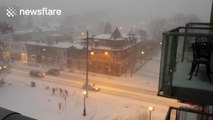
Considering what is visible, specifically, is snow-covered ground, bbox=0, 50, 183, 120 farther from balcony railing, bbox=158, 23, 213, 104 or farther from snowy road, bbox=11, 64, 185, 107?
balcony railing, bbox=158, 23, 213, 104

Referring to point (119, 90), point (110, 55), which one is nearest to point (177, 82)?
point (119, 90)

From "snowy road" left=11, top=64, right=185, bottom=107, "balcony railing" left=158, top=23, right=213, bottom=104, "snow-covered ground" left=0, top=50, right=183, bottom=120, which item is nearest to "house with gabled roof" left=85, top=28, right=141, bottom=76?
"snow-covered ground" left=0, top=50, right=183, bottom=120

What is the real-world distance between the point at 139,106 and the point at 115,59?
1346 cm

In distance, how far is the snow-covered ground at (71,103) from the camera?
2178 centimetres

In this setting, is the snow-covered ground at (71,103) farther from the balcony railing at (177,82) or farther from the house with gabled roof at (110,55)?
the balcony railing at (177,82)

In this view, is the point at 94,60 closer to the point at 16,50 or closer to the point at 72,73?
the point at 72,73

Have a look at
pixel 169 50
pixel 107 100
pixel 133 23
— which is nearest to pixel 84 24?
pixel 133 23

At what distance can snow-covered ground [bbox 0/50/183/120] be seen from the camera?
21.8 metres

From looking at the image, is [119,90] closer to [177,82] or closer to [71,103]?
[71,103]

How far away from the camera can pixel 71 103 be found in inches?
976

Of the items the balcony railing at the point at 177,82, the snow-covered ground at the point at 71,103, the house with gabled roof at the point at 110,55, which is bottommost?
the snow-covered ground at the point at 71,103

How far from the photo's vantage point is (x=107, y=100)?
25.5 metres

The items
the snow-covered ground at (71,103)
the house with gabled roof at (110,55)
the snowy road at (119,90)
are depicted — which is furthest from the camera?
the house with gabled roof at (110,55)

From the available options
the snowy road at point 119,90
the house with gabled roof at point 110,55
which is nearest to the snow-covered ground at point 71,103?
the snowy road at point 119,90
